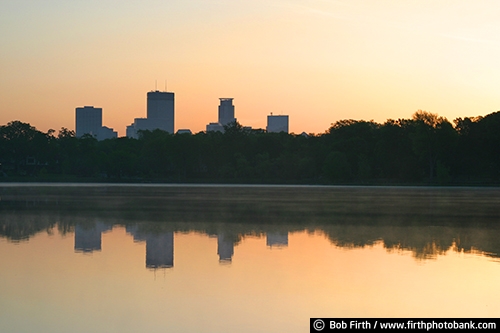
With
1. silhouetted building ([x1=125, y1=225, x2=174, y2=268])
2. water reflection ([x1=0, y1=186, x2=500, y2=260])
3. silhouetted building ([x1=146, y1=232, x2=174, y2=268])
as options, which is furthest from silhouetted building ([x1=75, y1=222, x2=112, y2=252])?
silhouetted building ([x1=146, y1=232, x2=174, y2=268])

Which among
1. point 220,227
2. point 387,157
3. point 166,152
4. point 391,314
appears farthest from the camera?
point 166,152

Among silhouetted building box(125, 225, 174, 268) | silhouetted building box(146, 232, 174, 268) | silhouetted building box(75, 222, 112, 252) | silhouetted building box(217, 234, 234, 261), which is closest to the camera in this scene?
silhouetted building box(146, 232, 174, 268)

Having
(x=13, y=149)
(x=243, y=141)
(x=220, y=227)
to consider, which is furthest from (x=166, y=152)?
(x=220, y=227)

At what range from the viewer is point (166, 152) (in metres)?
120

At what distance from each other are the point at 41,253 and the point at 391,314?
34.4ft

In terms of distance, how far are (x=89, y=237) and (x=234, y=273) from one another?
8.34m

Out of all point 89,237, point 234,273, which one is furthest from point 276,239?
point 234,273

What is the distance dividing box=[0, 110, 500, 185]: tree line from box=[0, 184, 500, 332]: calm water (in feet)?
245

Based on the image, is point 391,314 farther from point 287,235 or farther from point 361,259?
point 287,235

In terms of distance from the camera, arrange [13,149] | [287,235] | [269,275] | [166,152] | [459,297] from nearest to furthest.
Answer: [459,297]
[269,275]
[287,235]
[166,152]
[13,149]

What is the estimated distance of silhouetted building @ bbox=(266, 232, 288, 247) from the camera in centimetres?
2133

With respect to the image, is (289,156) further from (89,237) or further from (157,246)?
(157,246)

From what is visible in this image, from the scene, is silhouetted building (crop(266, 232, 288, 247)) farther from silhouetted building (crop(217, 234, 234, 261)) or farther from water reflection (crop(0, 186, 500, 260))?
silhouetted building (crop(217, 234, 234, 261))

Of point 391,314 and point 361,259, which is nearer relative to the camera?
point 391,314
